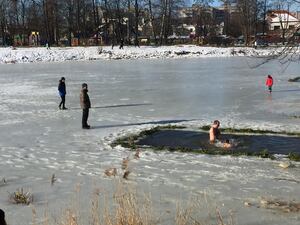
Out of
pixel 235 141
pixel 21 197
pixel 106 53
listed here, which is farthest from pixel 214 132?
pixel 106 53

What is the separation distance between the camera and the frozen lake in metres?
8.12

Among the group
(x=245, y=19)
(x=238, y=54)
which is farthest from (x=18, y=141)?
(x=245, y=19)

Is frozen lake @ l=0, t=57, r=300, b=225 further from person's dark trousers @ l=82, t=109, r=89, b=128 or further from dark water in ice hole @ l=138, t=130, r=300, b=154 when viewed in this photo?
dark water in ice hole @ l=138, t=130, r=300, b=154

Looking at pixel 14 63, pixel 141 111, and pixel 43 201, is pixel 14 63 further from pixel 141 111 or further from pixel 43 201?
pixel 43 201

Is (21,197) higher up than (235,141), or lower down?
higher up

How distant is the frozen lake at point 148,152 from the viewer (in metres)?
8.12

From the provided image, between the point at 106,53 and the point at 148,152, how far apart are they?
148 feet

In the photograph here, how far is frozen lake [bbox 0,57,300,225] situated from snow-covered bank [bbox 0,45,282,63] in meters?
25.2

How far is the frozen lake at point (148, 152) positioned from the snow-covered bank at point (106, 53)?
25.2m

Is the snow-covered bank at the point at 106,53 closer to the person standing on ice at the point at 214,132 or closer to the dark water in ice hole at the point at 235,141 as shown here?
the dark water in ice hole at the point at 235,141

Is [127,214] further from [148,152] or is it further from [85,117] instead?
[85,117]

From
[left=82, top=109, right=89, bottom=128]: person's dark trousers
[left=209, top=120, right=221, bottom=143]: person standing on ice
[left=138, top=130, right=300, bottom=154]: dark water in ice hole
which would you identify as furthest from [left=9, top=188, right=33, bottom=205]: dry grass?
[left=82, top=109, right=89, bottom=128]: person's dark trousers

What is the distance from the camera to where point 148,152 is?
460 inches

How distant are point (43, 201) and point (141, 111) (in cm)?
1042
